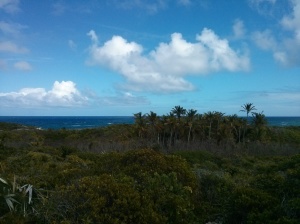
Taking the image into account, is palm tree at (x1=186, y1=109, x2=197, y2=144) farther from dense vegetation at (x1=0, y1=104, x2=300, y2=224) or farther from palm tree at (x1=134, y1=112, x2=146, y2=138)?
dense vegetation at (x1=0, y1=104, x2=300, y2=224)

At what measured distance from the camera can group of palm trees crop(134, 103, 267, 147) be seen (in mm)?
60625

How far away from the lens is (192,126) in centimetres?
6134

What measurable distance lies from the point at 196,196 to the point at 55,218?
4.95 m

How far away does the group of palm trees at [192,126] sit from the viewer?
60625mm

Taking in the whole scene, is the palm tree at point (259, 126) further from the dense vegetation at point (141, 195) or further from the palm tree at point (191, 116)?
the dense vegetation at point (141, 195)

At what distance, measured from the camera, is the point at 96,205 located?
22.1 ft

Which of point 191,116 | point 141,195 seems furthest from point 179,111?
point 141,195

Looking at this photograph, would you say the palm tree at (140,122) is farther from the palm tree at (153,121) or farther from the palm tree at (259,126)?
the palm tree at (259,126)

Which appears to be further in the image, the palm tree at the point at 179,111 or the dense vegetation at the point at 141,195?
the palm tree at the point at 179,111

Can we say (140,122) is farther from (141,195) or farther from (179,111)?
(141,195)

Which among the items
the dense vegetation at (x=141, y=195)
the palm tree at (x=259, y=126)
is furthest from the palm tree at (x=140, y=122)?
the dense vegetation at (x=141, y=195)

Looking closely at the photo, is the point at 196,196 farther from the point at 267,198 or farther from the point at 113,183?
the point at 113,183

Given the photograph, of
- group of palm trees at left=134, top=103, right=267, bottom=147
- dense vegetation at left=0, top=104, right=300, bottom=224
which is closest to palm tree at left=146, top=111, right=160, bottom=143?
group of palm trees at left=134, top=103, right=267, bottom=147

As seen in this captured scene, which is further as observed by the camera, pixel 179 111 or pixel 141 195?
pixel 179 111
